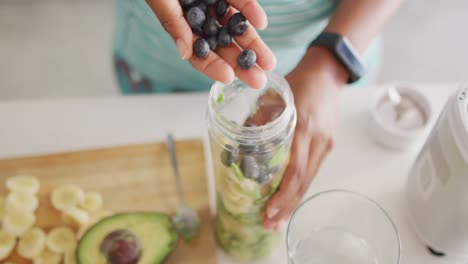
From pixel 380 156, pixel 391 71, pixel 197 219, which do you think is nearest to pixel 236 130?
pixel 197 219

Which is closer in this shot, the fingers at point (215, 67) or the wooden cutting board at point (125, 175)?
the fingers at point (215, 67)

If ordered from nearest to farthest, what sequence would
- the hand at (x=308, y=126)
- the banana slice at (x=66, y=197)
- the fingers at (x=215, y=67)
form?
the fingers at (x=215, y=67) → the hand at (x=308, y=126) → the banana slice at (x=66, y=197)

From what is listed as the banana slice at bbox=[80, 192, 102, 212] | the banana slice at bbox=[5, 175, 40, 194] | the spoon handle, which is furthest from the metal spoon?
the banana slice at bbox=[5, 175, 40, 194]

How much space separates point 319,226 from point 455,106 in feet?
0.73

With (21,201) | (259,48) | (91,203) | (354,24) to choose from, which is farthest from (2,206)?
(354,24)

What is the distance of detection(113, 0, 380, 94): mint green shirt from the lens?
807mm

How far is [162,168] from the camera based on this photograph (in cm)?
79

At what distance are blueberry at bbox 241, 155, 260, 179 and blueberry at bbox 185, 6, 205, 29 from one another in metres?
0.16

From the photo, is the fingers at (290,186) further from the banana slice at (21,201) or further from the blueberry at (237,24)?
the banana slice at (21,201)

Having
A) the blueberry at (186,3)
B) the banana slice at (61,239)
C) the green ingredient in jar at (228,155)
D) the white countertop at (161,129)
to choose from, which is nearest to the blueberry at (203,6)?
the blueberry at (186,3)

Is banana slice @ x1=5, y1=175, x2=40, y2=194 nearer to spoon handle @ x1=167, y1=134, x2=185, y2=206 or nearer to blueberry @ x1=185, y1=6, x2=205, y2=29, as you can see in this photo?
spoon handle @ x1=167, y1=134, x2=185, y2=206

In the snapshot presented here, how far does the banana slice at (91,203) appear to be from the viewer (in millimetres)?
744

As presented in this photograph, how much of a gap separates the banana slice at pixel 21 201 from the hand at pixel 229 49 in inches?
13.9

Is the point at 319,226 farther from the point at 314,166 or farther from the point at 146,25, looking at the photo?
the point at 146,25
